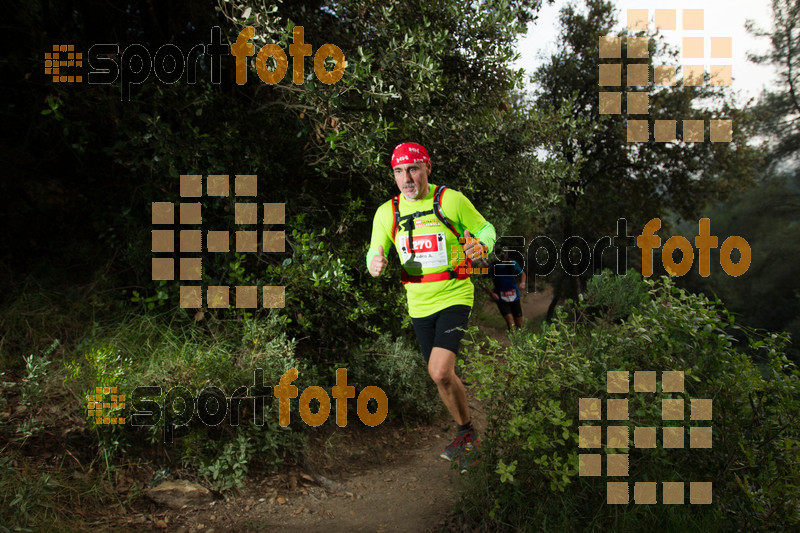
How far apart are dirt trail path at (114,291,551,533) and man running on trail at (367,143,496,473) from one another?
0.66 m

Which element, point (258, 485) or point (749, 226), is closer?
point (258, 485)

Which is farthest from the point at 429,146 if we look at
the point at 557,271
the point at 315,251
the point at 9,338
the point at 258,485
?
the point at 557,271

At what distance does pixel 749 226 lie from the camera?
15938 millimetres

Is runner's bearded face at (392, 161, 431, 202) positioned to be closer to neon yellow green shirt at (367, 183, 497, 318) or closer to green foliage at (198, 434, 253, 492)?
neon yellow green shirt at (367, 183, 497, 318)

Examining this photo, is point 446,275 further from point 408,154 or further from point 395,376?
point 395,376

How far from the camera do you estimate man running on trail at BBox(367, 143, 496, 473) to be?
4.37 metres

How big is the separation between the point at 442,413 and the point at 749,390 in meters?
4.71

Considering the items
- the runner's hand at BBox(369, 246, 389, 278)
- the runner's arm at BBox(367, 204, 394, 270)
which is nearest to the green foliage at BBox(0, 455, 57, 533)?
the runner's hand at BBox(369, 246, 389, 278)

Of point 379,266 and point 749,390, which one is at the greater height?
point 379,266

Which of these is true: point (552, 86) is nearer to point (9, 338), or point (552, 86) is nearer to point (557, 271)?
point (557, 271)

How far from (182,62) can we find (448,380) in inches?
185

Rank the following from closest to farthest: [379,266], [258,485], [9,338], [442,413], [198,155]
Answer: [379,266] < [258,485] < [9,338] < [198,155] < [442,413]

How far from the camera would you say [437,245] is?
14.4 feet

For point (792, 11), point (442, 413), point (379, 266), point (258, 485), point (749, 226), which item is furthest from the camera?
point (749, 226)
